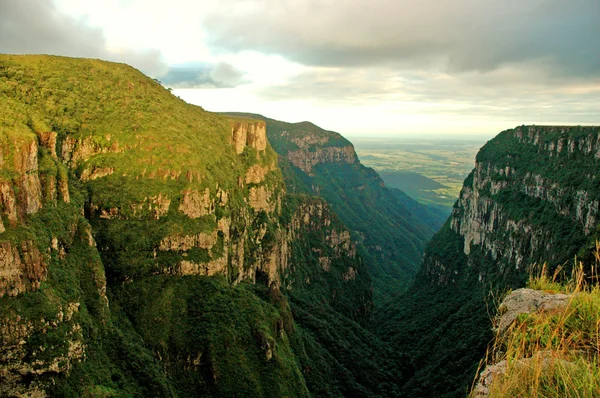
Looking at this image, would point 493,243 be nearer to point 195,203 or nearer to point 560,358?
point 195,203

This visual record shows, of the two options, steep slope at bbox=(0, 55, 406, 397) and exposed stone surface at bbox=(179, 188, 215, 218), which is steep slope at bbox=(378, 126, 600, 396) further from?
exposed stone surface at bbox=(179, 188, 215, 218)

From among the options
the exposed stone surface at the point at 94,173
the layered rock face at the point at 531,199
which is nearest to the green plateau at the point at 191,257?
the exposed stone surface at the point at 94,173

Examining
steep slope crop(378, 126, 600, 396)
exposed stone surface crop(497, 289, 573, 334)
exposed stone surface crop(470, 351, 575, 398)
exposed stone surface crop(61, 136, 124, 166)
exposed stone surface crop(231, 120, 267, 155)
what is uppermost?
exposed stone surface crop(231, 120, 267, 155)

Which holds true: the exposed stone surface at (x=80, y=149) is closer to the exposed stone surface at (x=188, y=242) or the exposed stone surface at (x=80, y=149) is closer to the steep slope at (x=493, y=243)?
the exposed stone surface at (x=188, y=242)

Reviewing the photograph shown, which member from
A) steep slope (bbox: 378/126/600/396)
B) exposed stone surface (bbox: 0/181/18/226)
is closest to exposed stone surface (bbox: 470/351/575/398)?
exposed stone surface (bbox: 0/181/18/226)

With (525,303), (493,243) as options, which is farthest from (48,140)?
(493,243)

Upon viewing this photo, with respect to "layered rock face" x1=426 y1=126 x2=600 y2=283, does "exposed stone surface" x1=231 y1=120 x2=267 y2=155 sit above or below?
above

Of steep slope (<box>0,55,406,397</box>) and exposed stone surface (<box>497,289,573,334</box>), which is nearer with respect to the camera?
exposed stone surface (<box>497,289,573,334</box>)
